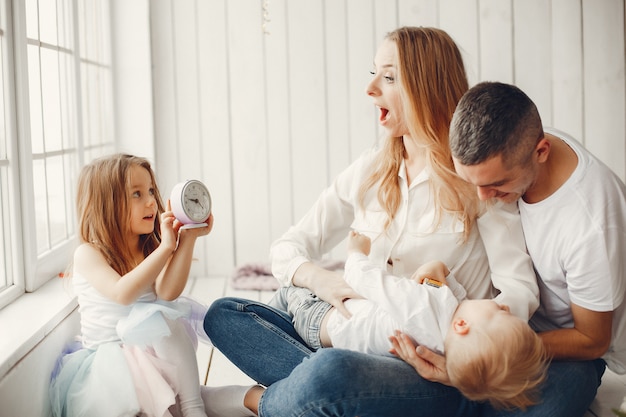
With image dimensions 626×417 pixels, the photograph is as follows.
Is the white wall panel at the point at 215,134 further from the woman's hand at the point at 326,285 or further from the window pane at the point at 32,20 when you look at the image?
the woman's hand at the point at 326,285

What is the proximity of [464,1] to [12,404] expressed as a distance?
2.87m

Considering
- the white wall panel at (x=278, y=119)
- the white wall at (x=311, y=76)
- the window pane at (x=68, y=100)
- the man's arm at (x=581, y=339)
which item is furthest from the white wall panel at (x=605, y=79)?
the window pane at (x=68, y=100)

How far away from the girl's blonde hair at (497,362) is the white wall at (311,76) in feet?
7.39

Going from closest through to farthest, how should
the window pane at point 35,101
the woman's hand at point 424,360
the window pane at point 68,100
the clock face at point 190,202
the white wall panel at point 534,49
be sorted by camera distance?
the woman's hand at point 424,360
the clock face at point 190,202
the window pane at point 35,101
the window pane at point 68,100
the white wall panel at point 534,49

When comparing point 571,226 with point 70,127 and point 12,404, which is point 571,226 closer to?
point 12,404

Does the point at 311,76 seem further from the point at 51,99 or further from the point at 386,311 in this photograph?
the point at 386,311

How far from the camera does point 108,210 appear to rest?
210cm

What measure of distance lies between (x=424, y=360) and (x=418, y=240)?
1.32 ft

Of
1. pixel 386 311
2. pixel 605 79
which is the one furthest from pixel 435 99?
pixel 605 79

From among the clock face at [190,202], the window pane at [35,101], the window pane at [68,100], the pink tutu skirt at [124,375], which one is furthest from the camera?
the window pane at [68,100]

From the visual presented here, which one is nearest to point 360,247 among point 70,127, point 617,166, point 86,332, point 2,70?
point 86,332

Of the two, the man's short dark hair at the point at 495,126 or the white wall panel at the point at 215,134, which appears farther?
the white wall panel at the point at 215,134

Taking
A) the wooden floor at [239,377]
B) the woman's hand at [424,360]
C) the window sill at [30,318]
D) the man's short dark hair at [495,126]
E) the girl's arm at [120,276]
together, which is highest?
the man's short dark hair at [495,126]

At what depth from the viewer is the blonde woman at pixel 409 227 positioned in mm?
2006
